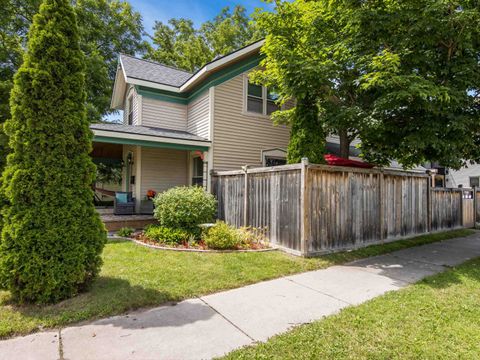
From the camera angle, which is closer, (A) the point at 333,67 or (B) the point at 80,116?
(B) the point at 80,116

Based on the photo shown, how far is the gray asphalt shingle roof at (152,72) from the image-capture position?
11336 mm

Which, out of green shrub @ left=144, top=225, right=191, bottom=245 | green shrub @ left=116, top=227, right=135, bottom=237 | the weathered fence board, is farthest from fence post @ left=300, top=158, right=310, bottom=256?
the weathered fence board

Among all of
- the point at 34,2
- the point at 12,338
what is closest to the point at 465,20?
the point at 12,338

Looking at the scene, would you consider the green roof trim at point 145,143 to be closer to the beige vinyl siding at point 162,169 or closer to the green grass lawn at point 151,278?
the beige vinyl siding at point 162,169

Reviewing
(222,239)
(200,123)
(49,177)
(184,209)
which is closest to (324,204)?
(222,239)

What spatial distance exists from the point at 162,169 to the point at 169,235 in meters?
4.72

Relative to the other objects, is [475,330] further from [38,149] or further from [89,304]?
[38,149]

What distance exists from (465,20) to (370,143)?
11.3 ft

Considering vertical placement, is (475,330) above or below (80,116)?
below

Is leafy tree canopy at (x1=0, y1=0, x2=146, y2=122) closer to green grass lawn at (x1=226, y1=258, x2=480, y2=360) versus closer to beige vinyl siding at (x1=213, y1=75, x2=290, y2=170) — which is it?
beige vinyl siding at (x1=213, y1=75, x2=290, y2=170)

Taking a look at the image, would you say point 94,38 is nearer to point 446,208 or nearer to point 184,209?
point 184,209

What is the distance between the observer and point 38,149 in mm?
3732

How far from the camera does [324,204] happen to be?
255 inches

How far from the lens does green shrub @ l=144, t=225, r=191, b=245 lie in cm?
718
